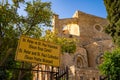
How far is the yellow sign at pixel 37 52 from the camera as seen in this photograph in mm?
6422

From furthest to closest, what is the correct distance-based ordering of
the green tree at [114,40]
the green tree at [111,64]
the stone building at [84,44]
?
the stone building at [84,44]
the green tree at [114,40]
the green tree at [111,64]

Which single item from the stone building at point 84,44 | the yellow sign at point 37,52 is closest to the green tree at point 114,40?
the stone building at point 84,44

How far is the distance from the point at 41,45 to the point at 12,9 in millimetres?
7172

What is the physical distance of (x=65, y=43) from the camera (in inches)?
650

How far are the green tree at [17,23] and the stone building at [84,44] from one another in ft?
23.2

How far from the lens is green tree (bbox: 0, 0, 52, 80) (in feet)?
42.5

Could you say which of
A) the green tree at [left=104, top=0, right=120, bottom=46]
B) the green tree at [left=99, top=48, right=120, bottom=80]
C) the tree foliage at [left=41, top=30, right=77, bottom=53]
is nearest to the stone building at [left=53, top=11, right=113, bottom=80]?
the tree foliage at [left=41, top=30, right=77, bottom=53]

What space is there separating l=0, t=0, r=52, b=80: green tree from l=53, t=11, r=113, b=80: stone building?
708cm

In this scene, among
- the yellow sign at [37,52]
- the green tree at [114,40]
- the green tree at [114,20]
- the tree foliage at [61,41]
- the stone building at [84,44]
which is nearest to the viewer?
the yellow sign at [37,52]

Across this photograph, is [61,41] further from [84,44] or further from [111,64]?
[84,44]

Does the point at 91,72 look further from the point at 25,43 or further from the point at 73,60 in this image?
the point at 25,43

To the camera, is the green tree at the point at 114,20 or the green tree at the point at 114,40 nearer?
the green tree at the point at 114,40

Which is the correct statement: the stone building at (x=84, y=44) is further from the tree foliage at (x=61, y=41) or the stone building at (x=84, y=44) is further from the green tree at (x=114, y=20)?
the green tree at (x=114, y=20)

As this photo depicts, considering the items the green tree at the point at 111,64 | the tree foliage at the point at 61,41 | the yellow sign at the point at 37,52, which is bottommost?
the yellow sign at the point at 37,52
